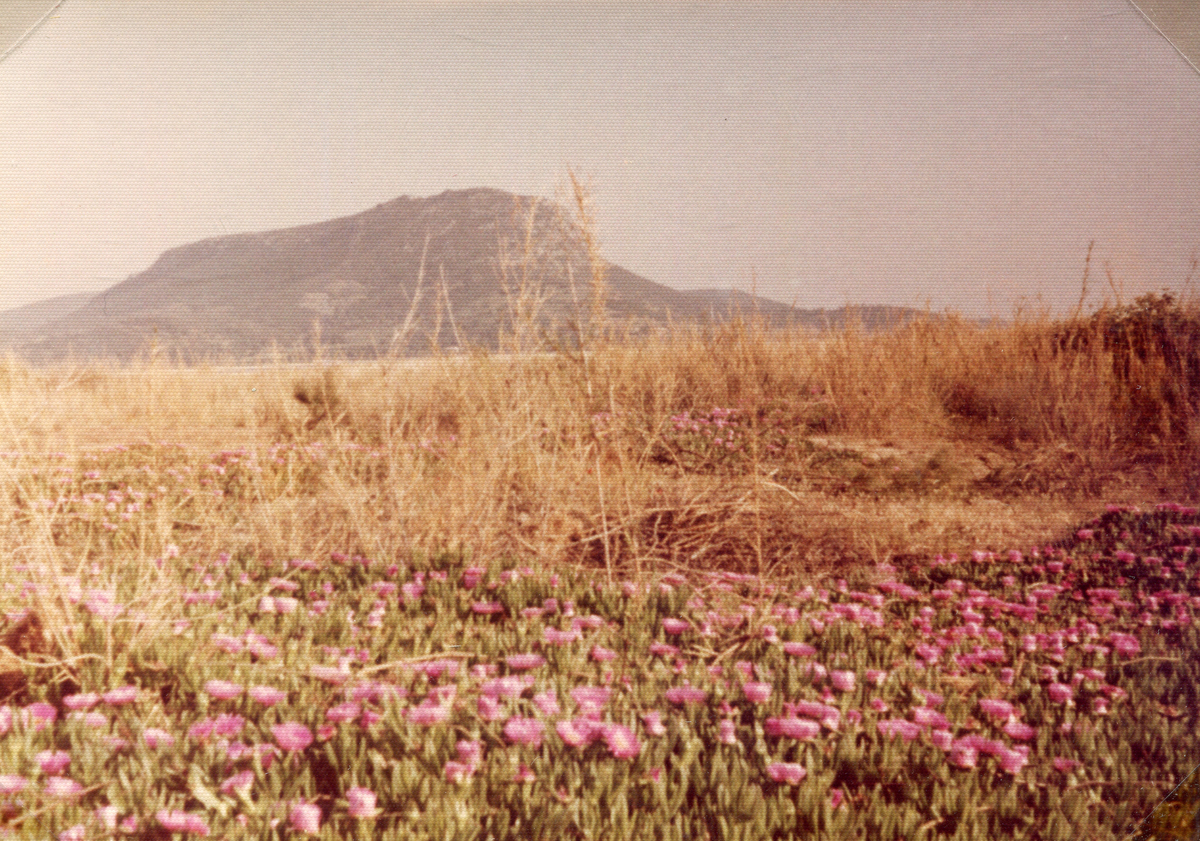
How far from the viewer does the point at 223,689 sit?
1.52 meters

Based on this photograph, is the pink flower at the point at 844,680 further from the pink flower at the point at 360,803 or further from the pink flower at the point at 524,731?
the pink flower at the point at 360,803

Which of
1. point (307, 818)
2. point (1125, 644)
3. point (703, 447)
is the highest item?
point (703, 447)

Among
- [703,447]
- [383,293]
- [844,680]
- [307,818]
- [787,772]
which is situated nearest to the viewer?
[307,818]

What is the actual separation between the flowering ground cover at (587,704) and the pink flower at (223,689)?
0.04 ft

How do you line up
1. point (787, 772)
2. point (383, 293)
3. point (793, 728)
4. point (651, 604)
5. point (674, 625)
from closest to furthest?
point (787, 772) → point (793, 728) → point (674, 625) → point (651, 604) → point (383, 293)

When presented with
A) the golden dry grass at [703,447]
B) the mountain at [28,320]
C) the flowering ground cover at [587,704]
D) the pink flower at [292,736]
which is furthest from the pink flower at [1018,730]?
the mountain at [28,320]

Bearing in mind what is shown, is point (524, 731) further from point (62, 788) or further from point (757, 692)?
point (62, 788)

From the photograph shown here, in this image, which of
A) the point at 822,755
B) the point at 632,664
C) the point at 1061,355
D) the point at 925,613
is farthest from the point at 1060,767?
the point at 1061,355

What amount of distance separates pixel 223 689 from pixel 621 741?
0.79 metres

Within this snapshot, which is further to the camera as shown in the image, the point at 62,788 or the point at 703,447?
the point at 703,447

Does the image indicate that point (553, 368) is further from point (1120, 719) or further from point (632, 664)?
point (1120, 719)

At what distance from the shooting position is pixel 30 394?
10.3 ft

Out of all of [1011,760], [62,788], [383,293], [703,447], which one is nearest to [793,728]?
[1011,760]

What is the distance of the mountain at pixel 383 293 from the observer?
8.07ft
